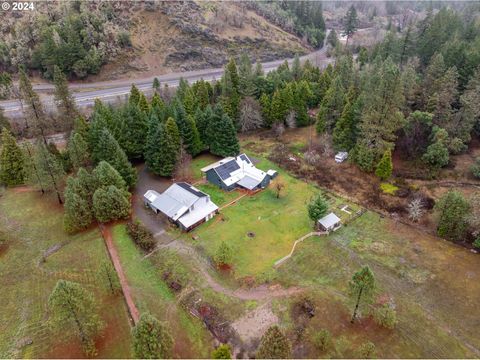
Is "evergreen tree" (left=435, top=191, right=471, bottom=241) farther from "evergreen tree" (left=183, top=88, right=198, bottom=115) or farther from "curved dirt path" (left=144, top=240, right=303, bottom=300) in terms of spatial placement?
"evergreen tree" (left=183, top=88, right=198, bottom=115)

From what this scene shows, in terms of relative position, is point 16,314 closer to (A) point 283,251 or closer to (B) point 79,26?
(A) point 283,251

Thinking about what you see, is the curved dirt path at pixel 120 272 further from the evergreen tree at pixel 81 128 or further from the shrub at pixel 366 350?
the shrub at pixel 366 350

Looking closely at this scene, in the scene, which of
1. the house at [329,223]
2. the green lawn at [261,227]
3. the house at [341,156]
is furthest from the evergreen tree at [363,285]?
the house at [341,156]

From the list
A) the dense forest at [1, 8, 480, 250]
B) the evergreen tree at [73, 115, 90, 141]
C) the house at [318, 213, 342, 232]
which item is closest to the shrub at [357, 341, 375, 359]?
the house at [318, 213, 342, 232]

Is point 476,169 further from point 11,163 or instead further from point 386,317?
point 11,163

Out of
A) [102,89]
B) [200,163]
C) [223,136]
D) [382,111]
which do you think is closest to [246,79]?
[223,136]
